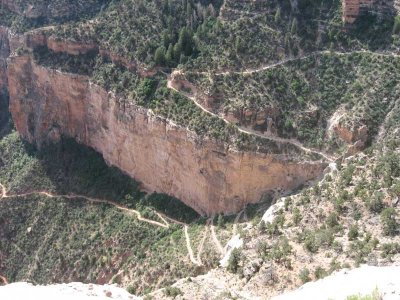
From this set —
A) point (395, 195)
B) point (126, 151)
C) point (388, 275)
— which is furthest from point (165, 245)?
point (388, 275)

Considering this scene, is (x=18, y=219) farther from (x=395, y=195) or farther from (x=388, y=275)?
(x=388, y=275)

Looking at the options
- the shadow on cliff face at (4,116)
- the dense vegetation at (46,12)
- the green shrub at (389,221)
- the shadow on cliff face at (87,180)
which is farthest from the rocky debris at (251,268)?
the shadow on cliff face at (4,116)

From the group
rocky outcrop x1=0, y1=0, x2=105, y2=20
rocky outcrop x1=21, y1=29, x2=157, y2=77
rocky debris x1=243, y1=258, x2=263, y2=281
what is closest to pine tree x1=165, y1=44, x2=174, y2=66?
rocky outcrop x1=21, y1=29, x2=157, y2=77

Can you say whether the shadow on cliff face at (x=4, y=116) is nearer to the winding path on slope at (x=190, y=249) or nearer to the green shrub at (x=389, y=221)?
the winding path on slope at (x=190, y=249)

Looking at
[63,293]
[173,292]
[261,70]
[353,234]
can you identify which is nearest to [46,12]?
[261,70]

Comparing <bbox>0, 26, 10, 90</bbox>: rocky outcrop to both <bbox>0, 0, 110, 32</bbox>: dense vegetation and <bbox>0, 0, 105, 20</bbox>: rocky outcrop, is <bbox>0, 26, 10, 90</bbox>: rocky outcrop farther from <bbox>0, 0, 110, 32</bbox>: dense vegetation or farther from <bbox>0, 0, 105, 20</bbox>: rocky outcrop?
<bbox>0, 0, 105, 20</bbox>: rocky outcrop

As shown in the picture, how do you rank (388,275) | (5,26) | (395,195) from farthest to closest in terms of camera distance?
1. (5,26)
2. (395,195)
3. (388,275)
